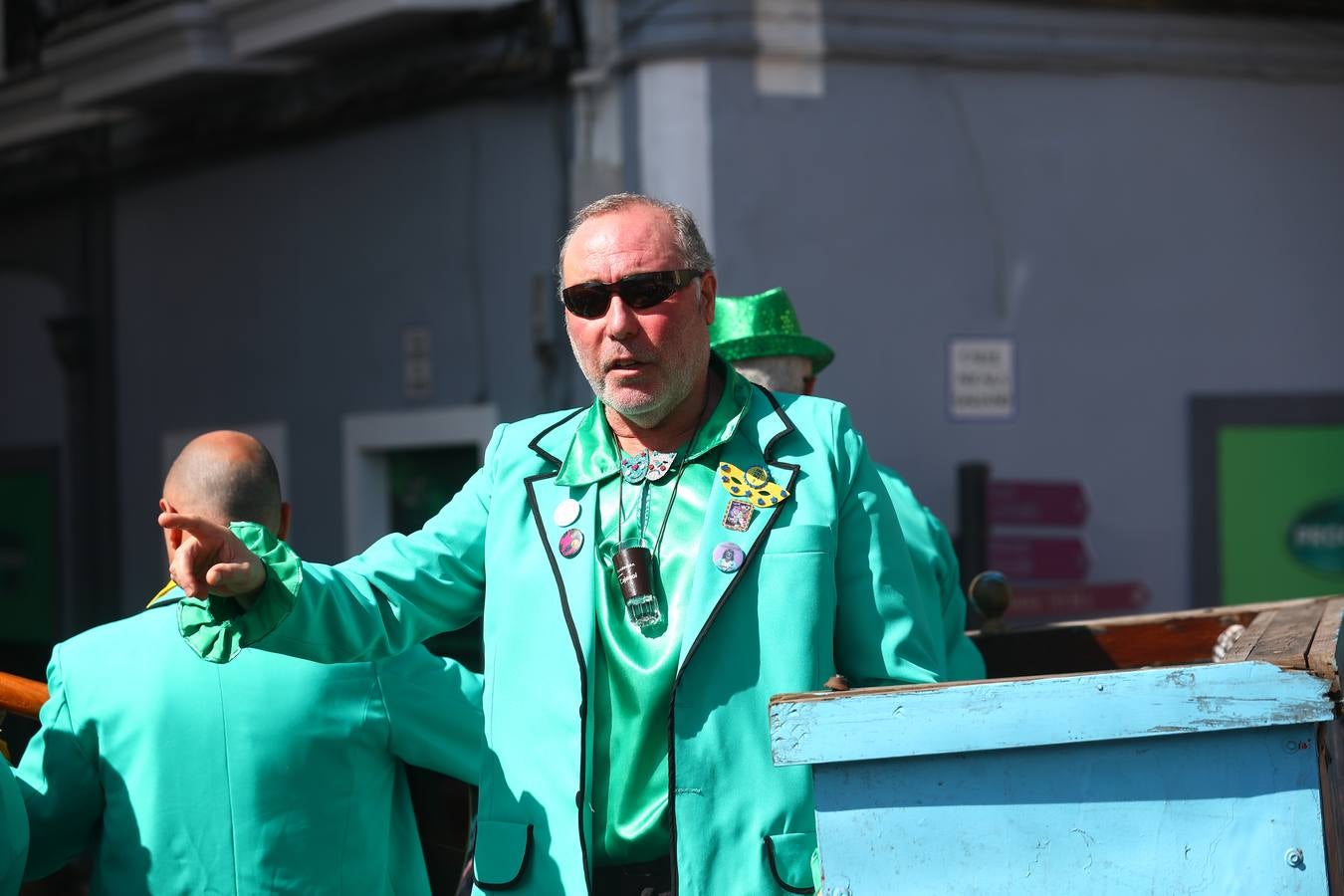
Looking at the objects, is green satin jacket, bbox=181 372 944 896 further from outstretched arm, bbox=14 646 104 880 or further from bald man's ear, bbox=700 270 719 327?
outstretched arm, bbox=14 646 104 880

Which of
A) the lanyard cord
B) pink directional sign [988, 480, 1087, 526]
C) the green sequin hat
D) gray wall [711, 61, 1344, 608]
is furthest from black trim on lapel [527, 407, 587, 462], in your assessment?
pink directional sign [988, 480, 1087, 526]

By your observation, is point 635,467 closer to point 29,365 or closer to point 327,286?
point 327,286

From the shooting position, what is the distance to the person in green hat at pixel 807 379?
156 inches

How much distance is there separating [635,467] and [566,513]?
0.42ft

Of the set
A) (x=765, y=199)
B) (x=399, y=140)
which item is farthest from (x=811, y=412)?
(x=399, y=140)

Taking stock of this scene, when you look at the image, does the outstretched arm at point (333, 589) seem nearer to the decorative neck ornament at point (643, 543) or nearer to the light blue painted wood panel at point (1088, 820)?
the decorative neck ornament at point (643, 543)

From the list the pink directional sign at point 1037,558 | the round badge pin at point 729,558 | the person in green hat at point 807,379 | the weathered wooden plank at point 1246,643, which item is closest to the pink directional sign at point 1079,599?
the pink directional sign at point 1037,558

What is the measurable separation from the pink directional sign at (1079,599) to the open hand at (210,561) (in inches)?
243

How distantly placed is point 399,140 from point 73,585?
3993 millimetres

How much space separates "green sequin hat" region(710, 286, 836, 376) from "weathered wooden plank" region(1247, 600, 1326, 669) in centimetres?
129

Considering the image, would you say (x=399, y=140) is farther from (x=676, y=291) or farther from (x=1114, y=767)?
(x=1114, y=767)

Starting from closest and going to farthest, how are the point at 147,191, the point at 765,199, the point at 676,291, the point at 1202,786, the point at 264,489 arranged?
the point at 1202,786 < the point at 676,291 < the point at 264,489 < the point at 765,199 < the point at 147,191

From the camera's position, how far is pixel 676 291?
275 cm

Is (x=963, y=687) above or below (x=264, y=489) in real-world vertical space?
below
